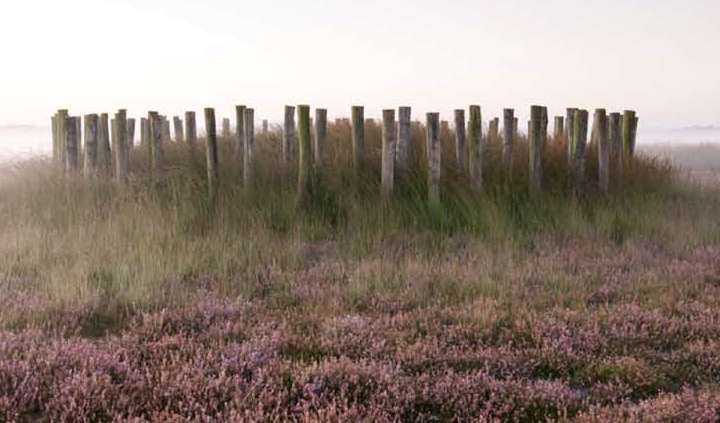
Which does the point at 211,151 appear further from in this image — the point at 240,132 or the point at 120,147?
the point at 120,147

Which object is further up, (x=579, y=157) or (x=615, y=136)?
(x=615, y=136)

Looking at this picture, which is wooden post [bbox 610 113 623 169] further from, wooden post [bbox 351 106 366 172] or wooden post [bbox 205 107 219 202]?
wooden post [bbox 205 107 219 202]

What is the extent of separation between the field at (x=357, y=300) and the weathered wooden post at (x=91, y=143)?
85 centimetres

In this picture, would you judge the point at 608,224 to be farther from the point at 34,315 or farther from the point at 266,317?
the point at 34,315

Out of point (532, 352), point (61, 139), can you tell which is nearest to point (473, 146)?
point (532, 352)

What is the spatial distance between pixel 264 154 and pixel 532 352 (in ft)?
30.7

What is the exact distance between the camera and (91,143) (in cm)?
1497

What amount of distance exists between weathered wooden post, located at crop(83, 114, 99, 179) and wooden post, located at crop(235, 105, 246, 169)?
2.90 meters

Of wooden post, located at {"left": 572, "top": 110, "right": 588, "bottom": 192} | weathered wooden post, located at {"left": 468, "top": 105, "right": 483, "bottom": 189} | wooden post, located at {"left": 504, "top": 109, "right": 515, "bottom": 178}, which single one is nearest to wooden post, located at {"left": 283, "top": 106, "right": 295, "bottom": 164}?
weathered wooden post, located at {"left": 468, "top": 105, "right": 483, "bottom": 189}

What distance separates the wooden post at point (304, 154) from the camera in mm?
12297

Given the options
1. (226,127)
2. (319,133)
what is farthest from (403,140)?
(226,127)

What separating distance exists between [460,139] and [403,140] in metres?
1.11

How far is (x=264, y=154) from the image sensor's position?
47.3 ft

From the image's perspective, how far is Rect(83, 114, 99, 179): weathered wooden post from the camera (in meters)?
14.8
